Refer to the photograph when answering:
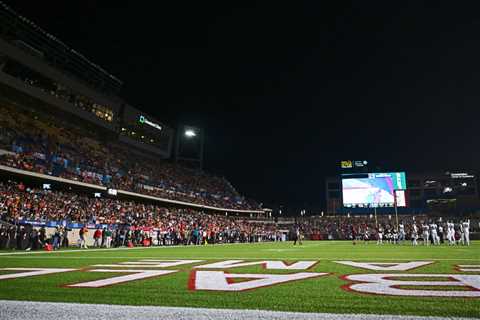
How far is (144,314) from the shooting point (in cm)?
365

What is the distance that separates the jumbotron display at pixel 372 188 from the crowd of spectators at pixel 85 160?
853 inches

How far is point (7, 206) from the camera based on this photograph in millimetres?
23406

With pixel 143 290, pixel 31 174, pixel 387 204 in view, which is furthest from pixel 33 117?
pixel 387 204

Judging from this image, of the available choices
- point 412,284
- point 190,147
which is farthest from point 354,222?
point 412,284

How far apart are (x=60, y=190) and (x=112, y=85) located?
987 inches

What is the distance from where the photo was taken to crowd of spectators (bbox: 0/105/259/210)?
30.8 m

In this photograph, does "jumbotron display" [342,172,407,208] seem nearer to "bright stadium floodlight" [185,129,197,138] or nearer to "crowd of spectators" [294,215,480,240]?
"crowd of spectators" [294,215,480,240]

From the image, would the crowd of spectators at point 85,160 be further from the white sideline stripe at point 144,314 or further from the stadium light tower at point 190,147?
the white sideline stripe at point 144,314

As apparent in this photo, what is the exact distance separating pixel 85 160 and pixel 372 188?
4294cm

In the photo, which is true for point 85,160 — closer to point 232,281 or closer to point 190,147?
point 232,281

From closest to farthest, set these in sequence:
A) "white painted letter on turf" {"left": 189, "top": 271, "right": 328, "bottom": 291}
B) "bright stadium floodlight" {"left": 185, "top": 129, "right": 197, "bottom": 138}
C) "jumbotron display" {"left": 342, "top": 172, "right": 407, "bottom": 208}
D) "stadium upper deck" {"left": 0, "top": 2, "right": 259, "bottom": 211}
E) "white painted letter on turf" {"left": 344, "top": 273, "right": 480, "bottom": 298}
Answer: "white painted letter on turf" {"left": 344, "top": 273, "right": 480, "bottom": 298} → "white painted letter on turf" {"left": 189, "top": 271, "right": 328, "bottom": 291} → "stadium upper deck" {"left": 0, "top": 2, "right": 259, "bottom": 211} → "jumbotron display" {"left": 342, "top": 172, "right": 407, "bottom": 208} → "bright stadium floodlight" {"left": 185, "top": 129, "right": 197, "bottom": 138}

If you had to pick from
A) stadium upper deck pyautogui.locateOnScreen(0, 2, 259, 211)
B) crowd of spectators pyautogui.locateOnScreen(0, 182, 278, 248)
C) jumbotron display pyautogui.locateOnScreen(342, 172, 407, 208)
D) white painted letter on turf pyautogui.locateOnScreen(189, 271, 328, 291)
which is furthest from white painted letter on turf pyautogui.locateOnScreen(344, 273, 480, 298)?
jumbotron display pyautogui.locateOnScreen(342, 172, 407, 208)

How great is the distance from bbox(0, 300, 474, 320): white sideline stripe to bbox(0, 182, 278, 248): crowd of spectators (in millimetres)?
19401

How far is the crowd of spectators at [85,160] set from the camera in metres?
30.8
